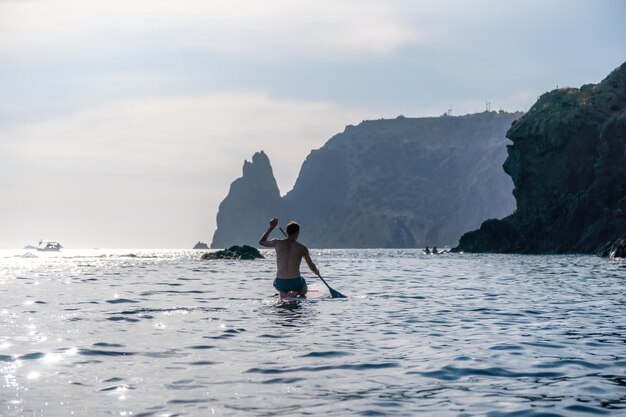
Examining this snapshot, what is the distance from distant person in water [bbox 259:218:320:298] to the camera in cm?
2208

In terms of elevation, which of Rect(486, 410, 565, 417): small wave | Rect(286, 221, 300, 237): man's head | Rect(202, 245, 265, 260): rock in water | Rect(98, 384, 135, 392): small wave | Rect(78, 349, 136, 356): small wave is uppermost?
Rect(286, 221, 300, 237): man's head

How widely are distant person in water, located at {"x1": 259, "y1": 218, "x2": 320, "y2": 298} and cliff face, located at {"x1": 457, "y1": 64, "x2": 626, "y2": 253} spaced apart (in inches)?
3392

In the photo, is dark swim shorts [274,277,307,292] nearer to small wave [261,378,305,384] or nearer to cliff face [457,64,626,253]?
small wave [261,378,305,384]

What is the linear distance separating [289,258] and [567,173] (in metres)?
104

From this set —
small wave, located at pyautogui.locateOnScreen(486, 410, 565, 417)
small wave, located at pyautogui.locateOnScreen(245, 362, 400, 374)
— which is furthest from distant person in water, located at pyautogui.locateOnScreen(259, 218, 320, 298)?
small wave, located at pyautogui.locateOnScreen(486, 410, 565, 417)

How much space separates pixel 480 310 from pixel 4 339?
12.6 meters

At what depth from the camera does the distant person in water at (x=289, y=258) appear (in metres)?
22.1

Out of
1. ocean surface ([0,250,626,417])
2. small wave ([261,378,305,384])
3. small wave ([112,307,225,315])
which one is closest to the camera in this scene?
ocean surface ([0,250,626,417])

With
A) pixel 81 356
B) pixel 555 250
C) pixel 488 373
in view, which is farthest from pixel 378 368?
pixel 555 250

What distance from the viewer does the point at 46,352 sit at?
12883mm

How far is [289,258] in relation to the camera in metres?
22.3

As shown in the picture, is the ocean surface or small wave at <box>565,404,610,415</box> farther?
the ocean surface

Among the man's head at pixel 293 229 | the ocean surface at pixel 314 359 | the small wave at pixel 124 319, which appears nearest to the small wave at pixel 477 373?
the ocean surface at pixel 314 359

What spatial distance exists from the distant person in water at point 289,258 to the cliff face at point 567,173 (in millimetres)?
86163
